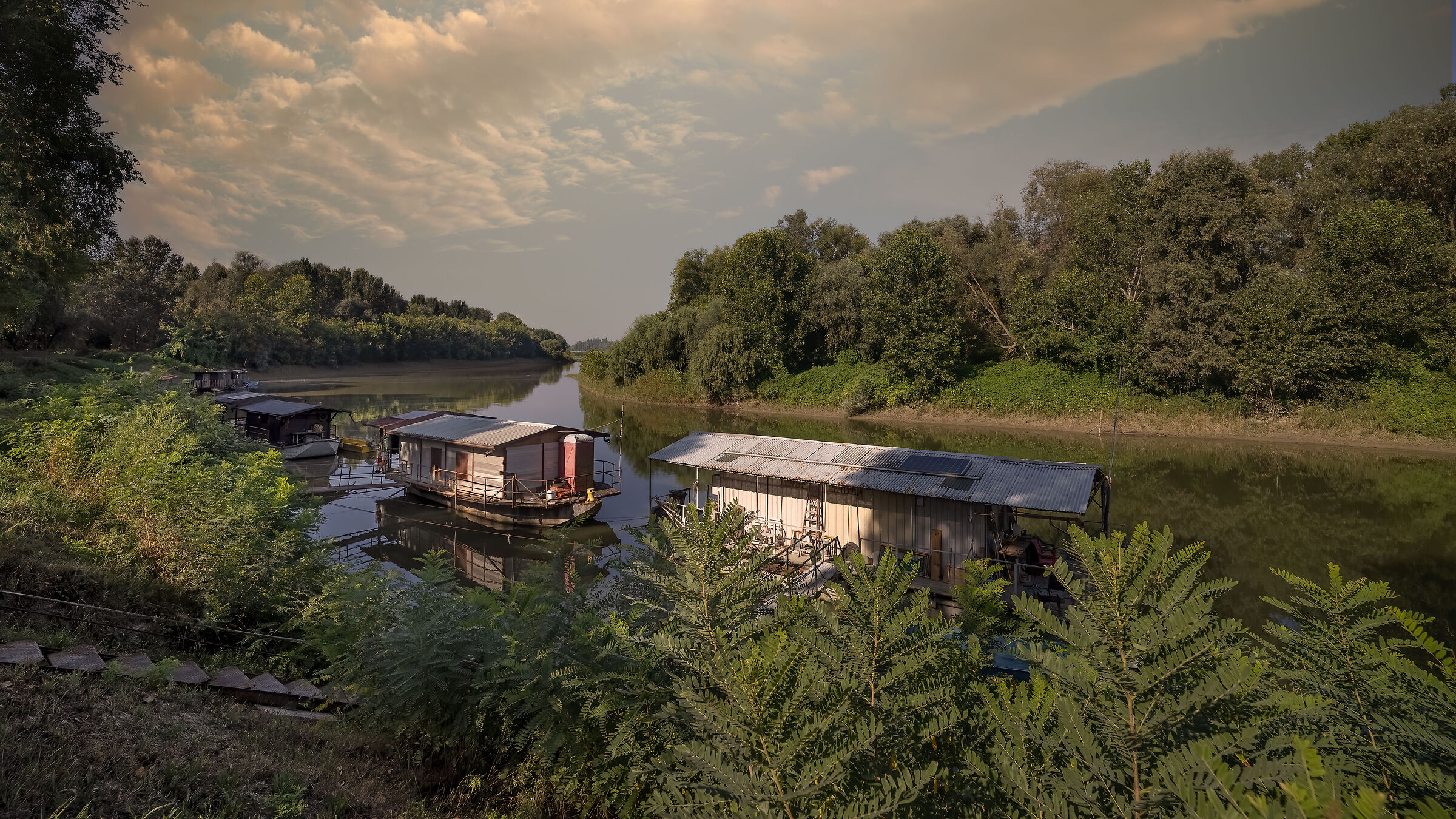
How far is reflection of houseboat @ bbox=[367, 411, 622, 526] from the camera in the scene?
74.9 ft

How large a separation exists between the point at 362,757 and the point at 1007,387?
155 feet

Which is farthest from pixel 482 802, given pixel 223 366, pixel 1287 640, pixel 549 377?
pixel 549 377

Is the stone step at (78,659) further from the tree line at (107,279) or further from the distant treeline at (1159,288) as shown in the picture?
the distant treeline at (1159,288)

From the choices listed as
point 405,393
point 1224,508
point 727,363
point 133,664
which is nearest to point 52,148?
point 133,664

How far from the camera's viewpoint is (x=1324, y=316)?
3356 cm

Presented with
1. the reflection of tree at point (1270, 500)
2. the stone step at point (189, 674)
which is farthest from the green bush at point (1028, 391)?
the stone step at point (189, 674)

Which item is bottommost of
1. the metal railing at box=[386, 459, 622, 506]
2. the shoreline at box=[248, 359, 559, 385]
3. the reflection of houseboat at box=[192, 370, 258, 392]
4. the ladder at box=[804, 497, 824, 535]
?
the metal railing at box=[386, 459, 622, 506]

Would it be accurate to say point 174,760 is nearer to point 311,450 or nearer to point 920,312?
point 311,450

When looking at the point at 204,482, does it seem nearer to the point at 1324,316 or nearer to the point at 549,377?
the point at 1324,316

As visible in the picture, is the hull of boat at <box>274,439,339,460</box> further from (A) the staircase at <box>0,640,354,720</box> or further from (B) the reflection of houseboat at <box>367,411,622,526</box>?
(A) the staircase at <box>0,640,354,720</box>

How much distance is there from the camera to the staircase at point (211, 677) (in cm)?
571

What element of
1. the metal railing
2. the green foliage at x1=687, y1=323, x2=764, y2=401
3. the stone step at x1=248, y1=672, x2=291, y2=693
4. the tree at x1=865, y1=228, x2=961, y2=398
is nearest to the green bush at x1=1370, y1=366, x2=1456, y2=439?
the tree at x1=865, y1=228, x2=961, y2=398

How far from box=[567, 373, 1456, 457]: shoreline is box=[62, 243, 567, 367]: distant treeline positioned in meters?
42.9

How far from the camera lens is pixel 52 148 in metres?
17.5
